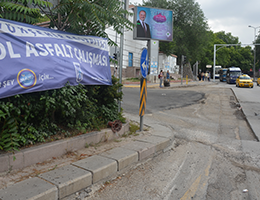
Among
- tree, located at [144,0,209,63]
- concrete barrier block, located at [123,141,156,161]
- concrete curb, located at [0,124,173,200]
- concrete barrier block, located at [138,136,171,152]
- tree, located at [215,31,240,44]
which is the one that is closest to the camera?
concrete curb, located at [0,124,173,200]

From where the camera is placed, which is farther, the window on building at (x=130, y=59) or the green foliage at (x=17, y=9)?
the window on building at (x=130, y=59)

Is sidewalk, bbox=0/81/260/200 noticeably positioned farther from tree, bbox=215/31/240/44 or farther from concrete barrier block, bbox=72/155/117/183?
tree, bbox=215/31/240/44

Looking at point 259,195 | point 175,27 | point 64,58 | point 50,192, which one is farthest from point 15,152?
point 175,27

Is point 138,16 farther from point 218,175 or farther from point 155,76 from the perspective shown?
point 218,175

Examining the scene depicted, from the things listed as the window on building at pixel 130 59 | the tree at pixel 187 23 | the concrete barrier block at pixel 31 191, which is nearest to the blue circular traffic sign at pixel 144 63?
the concrete barrier block at pixel 31 191

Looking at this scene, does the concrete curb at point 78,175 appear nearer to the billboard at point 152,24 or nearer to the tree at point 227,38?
the billboard at point 152,24

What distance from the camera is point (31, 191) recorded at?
2.86 m

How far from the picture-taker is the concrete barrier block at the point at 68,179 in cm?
307

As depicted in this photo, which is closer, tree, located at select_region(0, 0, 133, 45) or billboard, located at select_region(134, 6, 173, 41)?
tree, located at select_region(0, 0, 133, 45)

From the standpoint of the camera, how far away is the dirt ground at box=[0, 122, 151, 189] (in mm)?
3247

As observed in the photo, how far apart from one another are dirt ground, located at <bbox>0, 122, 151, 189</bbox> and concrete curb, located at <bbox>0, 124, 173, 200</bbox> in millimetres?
162

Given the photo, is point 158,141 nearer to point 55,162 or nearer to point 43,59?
point 55,162

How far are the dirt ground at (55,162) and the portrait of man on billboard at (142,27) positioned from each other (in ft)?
79.6

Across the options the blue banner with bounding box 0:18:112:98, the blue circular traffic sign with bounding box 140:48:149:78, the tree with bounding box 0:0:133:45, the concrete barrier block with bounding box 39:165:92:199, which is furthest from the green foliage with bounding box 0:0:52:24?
the blue circular traffic sign with bounding box 140:48:149:78
